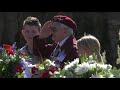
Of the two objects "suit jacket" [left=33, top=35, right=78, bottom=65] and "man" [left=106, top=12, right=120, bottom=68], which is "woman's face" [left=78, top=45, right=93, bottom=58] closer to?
"suit jacket" [left=33, top=35, right=78, bottom=65]

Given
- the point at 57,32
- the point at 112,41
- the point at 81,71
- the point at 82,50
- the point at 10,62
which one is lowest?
the point at 81,71

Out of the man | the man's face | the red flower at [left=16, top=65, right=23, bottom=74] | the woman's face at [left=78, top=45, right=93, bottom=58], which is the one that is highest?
the man

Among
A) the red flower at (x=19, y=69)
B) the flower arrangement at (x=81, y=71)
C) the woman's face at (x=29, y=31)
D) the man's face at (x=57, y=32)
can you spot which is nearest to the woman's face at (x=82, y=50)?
the man's face at (x=57, y=32)

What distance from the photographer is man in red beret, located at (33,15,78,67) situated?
4039 millimetres

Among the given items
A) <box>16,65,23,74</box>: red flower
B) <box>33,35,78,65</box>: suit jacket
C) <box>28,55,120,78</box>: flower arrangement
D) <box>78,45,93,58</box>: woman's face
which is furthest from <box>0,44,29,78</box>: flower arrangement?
<box>78,45,93,58</box>: woman's face

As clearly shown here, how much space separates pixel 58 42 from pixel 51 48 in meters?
0.13

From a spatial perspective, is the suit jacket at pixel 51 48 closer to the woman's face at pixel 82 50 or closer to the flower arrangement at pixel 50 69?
the woman's face at pixel 82 50

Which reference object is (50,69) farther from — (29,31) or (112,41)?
(112,41)

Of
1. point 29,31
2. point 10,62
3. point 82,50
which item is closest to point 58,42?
point 82,50

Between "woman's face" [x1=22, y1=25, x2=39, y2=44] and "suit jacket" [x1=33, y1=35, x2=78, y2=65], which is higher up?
"woman's face" [x1=22, y1=25, x2=39, y2=44]

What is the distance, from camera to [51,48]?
14.1ft

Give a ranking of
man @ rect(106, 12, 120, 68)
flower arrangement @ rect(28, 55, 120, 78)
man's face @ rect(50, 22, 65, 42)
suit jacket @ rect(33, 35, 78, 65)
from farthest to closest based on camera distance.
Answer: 1. man @ rect(106, 12, 120, 68)
2. man's face @ rect(50, 22, 65, 42)
3. suit jacket @ rect(33, 35, 78, 65)
4. flower arrangement @ rect(28, 55, 120, 78)
